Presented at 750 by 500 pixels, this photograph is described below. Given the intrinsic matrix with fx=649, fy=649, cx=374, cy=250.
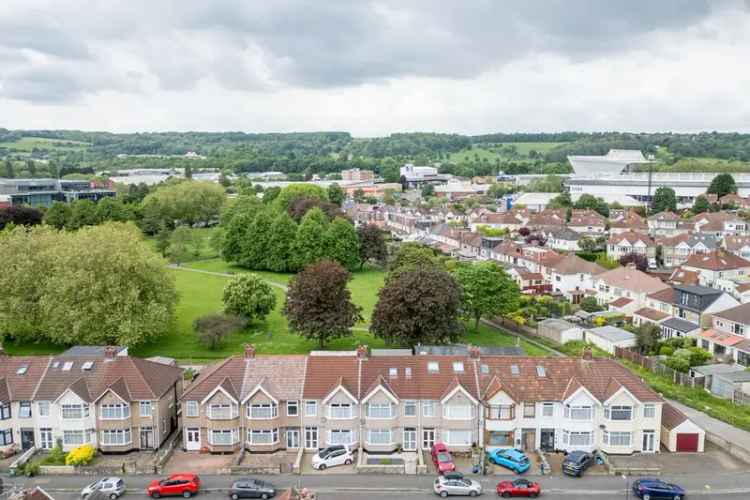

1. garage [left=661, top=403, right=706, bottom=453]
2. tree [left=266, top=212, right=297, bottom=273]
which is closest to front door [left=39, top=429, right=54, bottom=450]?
garage [left=661, top=403, right=706, bottom=453]

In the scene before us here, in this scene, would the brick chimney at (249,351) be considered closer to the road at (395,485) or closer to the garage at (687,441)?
the road at (395,485)

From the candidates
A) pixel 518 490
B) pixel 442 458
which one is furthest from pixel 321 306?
pixel 518 490

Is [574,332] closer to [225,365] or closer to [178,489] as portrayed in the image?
[225,365]

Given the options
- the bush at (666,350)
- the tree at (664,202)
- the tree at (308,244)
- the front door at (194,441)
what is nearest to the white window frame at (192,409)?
the front door at (194,441)

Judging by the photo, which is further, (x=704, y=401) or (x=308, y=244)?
(x=308, y=244)

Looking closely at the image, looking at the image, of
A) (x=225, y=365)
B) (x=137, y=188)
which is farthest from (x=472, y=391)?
(x=137, y=188)

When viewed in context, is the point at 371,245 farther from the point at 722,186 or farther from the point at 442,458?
the point at 722,186

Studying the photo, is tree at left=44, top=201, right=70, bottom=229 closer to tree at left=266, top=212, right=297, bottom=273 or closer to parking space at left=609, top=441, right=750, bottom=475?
tree at left=266, top=212, right=297, bottom=273

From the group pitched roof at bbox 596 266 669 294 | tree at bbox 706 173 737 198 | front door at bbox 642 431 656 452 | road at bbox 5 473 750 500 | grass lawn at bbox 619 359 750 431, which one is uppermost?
tree at bbox 706 173 737 198
